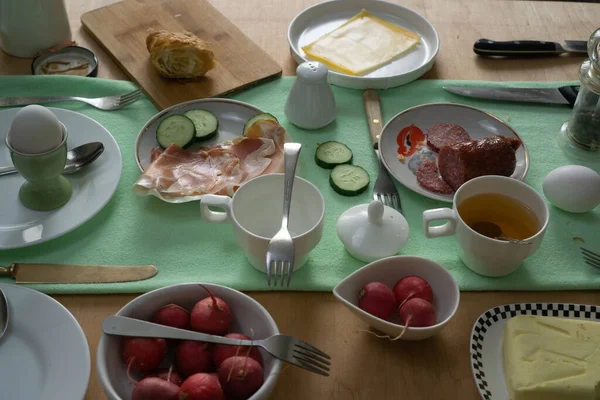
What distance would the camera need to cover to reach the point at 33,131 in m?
1.24

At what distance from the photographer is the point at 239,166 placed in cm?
146

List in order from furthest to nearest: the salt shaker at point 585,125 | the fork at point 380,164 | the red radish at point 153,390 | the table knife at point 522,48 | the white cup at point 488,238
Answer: the table knife at point 522,48, the salt shaker at point 585,125, the fork at point 380,164, the white cup at point 488,238, the red radish at point 153,390

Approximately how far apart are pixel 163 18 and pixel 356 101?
0.66m

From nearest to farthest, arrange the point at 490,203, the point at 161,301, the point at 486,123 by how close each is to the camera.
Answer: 1. the point at 161,301
2. the point at 490,203
3. the point at 486,123

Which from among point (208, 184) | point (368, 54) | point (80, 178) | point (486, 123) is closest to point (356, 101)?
point (368, 54)

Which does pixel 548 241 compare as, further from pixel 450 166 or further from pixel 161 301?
pixel 161 301

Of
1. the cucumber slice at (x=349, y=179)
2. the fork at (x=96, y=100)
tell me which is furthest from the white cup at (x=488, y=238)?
the fork at (x=96, y=100)

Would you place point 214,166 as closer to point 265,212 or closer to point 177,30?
point 265,212

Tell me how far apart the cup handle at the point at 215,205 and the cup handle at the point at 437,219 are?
389 mm

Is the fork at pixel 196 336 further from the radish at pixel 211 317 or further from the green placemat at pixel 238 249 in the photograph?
the green placemat at pixel 238 249

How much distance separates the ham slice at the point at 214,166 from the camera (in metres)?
1.40

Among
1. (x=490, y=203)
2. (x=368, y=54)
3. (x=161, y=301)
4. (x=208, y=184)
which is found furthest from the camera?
(x=368, y=54)

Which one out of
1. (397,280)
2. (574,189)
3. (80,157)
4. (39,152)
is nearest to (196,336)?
(397,280)

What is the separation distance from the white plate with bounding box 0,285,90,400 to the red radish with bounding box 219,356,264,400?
24cm
